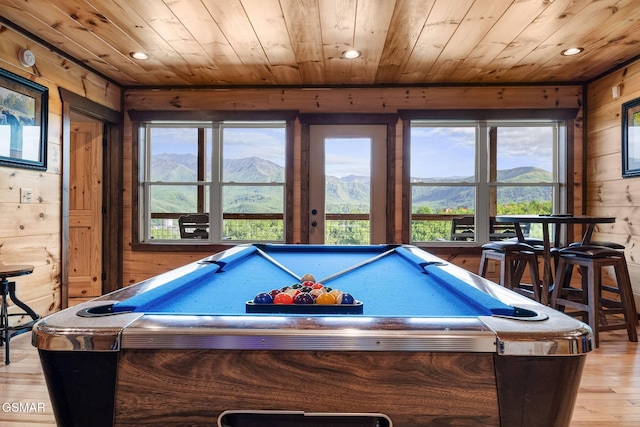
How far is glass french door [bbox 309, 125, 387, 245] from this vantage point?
175 inches

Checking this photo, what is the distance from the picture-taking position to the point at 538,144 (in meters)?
4.62

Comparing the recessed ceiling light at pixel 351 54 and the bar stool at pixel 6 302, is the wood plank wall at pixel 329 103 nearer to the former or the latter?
the recessed ceiling light at pixel 351 54

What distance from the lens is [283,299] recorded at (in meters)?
1.09

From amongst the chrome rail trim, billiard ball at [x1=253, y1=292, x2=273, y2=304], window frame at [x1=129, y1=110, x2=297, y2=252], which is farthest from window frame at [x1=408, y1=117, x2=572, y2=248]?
the chrome rail trim

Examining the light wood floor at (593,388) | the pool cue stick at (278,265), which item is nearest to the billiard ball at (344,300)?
the pool cue stick at (278,265)

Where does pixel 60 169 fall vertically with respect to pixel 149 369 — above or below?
above

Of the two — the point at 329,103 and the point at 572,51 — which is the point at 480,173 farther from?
the point at 329,103

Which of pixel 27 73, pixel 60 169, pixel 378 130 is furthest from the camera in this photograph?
pixel 378 130

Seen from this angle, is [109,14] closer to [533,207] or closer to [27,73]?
[27,73]

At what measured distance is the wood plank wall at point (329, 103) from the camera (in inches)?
171

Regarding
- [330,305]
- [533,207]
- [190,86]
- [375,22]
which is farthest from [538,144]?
[330,305]

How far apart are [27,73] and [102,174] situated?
1433 millimetres

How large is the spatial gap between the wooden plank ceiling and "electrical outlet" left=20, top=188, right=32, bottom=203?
50.1 inches

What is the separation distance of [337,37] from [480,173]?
234cm
